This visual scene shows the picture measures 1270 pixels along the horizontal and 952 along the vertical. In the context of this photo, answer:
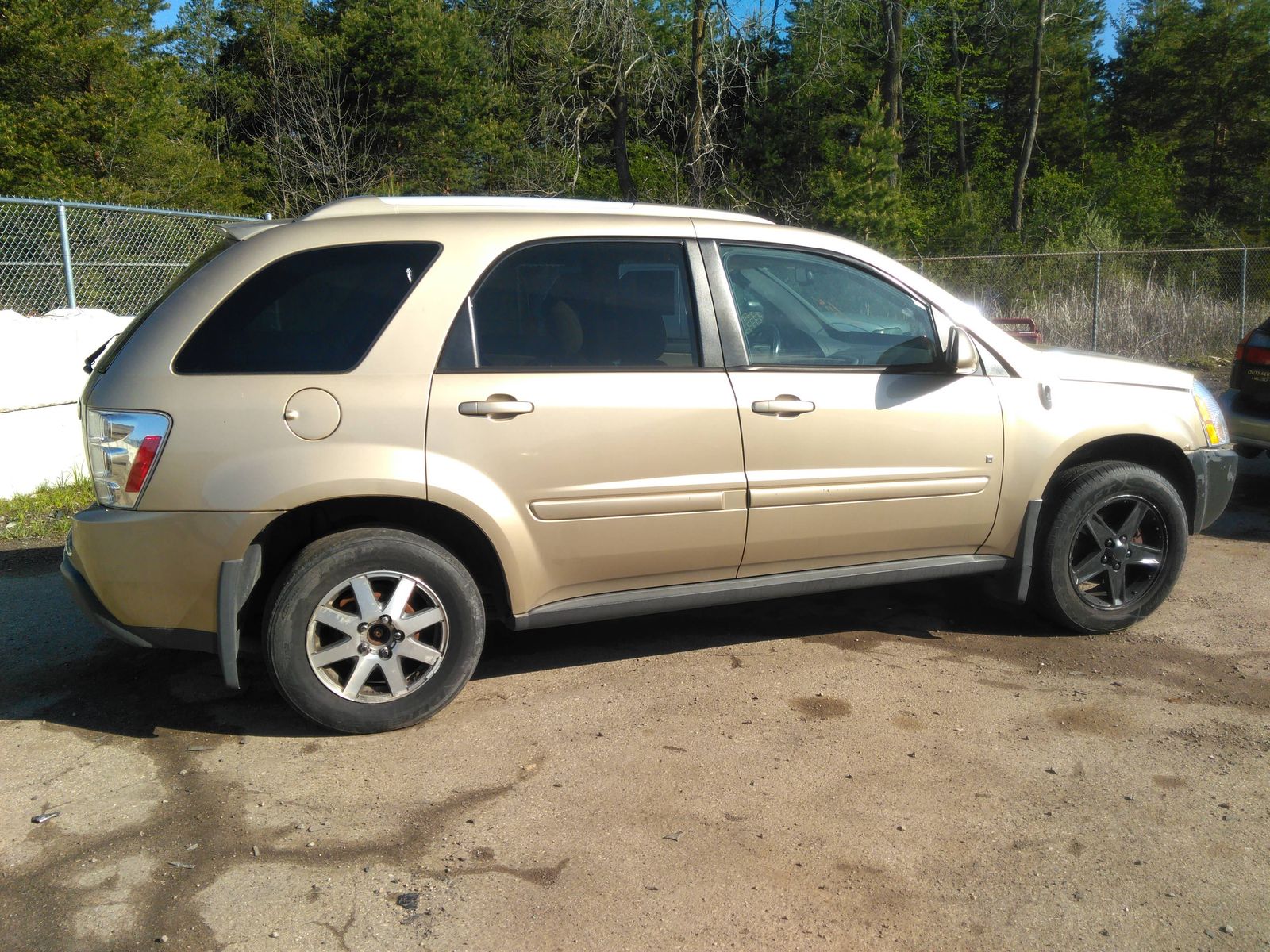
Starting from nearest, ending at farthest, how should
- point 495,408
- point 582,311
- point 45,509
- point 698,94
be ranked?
1. point 495,408
2. point 582,311
3. point 45,509
4. point 698,94

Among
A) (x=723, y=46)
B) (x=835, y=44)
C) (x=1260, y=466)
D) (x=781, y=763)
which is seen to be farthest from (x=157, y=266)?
(x=835, y=44)

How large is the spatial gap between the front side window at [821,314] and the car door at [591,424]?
22 centimetres

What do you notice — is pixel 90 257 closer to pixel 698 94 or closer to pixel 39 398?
pixel 39 398

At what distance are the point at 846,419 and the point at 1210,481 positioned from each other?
1978mm

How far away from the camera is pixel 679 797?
3.42m

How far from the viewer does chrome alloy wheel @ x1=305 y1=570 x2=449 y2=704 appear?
12.2 feet

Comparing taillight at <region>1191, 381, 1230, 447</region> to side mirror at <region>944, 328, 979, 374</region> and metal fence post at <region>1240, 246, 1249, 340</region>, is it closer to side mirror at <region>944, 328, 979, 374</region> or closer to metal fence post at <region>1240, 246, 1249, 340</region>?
side mirror at <region>944, 328, 979, 374</region>

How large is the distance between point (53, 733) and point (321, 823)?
1.37 metres

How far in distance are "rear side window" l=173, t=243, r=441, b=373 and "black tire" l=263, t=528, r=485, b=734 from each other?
0.65 metres

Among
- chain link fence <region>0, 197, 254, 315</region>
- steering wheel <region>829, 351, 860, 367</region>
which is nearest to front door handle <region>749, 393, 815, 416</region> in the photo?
steering wheel <region>829, 351, 860, 367</region>

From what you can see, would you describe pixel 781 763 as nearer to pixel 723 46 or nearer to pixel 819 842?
pixel 819 842

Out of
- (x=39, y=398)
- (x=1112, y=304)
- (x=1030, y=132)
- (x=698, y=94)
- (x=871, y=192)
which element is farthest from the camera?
(x=1030, y=132)

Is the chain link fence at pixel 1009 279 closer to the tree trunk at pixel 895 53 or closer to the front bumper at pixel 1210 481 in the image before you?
the front bumper at pixel 1210 481

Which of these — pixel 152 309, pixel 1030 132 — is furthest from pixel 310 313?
pixel 1030 132
